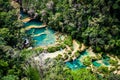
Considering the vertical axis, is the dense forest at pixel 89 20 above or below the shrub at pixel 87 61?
above

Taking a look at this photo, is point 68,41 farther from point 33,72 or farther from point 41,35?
point 33,72

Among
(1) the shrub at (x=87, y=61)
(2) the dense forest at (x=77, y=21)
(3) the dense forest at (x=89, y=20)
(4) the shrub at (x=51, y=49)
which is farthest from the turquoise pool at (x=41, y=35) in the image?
(1) the shrub at (x=87, y=61)

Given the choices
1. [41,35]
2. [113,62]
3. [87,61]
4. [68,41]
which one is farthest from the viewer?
[41,35]

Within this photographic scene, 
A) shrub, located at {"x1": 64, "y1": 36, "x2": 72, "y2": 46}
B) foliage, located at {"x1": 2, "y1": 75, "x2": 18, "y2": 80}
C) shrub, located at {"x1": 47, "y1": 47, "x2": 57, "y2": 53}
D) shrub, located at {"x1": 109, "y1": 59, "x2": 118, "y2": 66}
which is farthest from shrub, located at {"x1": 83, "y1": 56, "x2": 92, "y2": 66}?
foliage, located at {"x1": 2, "y1": 75, "x2": 18, "y2": 80}

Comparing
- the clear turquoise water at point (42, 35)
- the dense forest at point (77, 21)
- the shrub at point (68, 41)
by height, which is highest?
the dense forest at point (77, 21)

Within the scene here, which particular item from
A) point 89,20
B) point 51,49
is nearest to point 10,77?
point 51,49

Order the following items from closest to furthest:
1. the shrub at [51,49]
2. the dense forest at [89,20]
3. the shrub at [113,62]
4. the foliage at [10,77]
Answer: the foliage at [10,77] < the shrub at [113,62] < the dense forest at [89,20] < the shrub at [51,49]

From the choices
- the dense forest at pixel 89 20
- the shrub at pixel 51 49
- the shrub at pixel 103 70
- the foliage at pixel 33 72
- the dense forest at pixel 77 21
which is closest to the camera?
the foliage at pixel 33 72

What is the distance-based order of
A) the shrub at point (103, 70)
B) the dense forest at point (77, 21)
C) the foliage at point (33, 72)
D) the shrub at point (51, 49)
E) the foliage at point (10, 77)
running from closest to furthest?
the foliage at point (33, 72), the foliage at point (10, 77), the shrub at point (103, 70), the dense forest at point (77, 21), the shrub at point (51, 49)

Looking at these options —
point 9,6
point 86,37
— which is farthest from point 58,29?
point 9,6

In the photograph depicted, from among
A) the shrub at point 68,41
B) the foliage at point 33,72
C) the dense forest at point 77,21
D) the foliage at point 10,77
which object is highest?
the foliage at point 33,72

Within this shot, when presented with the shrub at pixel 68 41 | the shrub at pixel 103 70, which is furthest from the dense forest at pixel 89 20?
Result: the shrub at pixel 103 70

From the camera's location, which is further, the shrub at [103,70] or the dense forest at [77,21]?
the dense forest at [77,21]

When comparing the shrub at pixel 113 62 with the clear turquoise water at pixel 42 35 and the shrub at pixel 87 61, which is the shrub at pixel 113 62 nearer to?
the shrub at pixel 87 61
